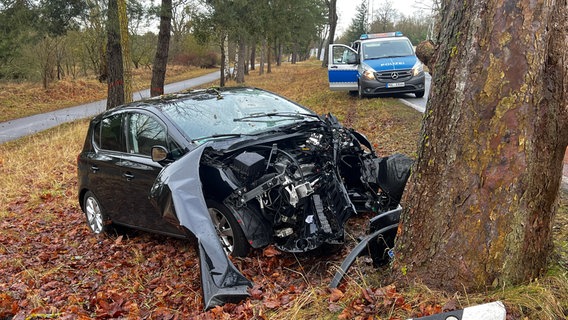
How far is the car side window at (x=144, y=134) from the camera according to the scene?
5449 mm

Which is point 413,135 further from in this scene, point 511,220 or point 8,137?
point 8,137

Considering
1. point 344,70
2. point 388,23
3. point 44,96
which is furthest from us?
point 388,23

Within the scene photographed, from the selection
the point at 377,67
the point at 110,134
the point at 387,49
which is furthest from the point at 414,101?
the point at 110,134

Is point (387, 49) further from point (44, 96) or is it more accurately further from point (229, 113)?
point (44, 96)

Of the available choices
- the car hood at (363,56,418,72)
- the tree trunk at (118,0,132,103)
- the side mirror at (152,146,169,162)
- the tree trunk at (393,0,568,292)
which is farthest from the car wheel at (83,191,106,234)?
the car hood at (363,56,418,72)

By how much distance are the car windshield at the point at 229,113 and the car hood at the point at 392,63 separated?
8900mm

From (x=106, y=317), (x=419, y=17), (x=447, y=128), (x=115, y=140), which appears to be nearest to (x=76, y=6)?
(x=115, y=140)

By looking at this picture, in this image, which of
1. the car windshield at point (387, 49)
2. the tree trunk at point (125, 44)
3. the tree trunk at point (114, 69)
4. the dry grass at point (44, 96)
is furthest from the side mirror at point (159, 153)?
the dry grass at point (44, 96)

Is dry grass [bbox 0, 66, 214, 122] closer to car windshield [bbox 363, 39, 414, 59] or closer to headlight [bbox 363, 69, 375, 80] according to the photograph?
car windshield [bbox 363, 39, 414, 59]

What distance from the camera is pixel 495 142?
9.53 feet

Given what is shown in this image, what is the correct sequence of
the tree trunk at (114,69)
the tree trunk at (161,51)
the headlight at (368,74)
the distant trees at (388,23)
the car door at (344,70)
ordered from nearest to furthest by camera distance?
1. the headlight at (368,74)
2. the car door at (344,70)
3. the tree trunk at (114,69)
4. the tree trunk at (161,51)
5. the distant trees at (388,23)

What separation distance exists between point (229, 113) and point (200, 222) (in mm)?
1944

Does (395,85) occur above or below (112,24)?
below

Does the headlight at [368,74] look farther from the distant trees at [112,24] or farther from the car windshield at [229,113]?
the car windshield at [229,113]
